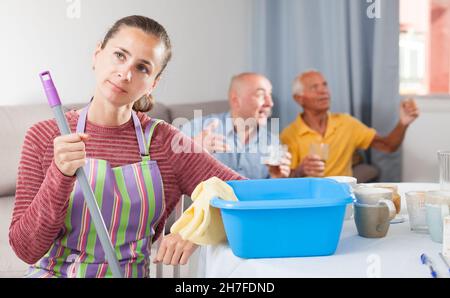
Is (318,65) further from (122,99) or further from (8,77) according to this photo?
(122,99)

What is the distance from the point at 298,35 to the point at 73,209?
5.27 feet

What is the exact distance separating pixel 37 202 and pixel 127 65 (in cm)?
24

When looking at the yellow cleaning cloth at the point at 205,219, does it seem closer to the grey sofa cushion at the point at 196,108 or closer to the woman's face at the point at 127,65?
the woman's face at the point at 127,65

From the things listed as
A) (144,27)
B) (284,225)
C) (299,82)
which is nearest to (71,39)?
(299,82)

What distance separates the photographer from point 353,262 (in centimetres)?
78

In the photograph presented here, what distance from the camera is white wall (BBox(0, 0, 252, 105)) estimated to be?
1.92m

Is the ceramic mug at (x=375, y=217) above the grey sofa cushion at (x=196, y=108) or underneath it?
underneath

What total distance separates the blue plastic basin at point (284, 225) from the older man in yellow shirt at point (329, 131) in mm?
1456

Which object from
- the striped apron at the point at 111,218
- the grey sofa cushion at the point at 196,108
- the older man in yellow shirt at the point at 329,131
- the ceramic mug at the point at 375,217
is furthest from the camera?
the older man in yellow shirt at the point at 329,131

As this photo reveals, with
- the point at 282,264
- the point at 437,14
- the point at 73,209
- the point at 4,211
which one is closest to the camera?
the point at 282,264

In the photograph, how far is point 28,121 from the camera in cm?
177

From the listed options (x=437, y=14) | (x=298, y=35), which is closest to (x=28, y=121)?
(x=298, y=35)

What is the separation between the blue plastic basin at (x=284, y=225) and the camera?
29.7 inches

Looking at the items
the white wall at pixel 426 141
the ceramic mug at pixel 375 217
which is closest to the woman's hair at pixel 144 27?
the ceramic mug at pixel 375 217
